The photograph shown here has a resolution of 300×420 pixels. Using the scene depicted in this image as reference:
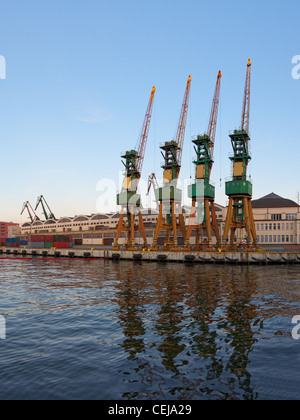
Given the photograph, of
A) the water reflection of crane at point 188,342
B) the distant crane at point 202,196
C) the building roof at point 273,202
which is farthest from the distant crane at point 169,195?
the water reflection of crane at point 188,342

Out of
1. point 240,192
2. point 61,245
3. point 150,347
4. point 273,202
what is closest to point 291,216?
point 273,202

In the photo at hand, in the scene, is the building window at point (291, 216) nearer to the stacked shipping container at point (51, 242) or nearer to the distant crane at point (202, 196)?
the distant crane at point (202, 196)

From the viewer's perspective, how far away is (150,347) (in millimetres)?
15672

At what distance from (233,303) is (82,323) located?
42.7 ft

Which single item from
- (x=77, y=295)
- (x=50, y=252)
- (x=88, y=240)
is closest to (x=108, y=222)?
(x=88, y=240)

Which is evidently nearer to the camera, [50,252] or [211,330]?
[211,330]

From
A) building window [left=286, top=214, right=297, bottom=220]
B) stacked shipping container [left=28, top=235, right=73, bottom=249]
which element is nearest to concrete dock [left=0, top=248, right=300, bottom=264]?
stacked shipping container [left=28, top=235, right=73, bottom=249]

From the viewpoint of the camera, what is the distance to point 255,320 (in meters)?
20.9

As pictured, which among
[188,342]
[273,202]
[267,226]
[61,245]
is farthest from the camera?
[61,245]

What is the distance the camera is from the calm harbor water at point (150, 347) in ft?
37.6

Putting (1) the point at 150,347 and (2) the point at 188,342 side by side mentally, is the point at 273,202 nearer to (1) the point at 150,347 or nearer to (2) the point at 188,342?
(2) the point at 188,342

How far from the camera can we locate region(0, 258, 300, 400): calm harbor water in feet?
37.6
